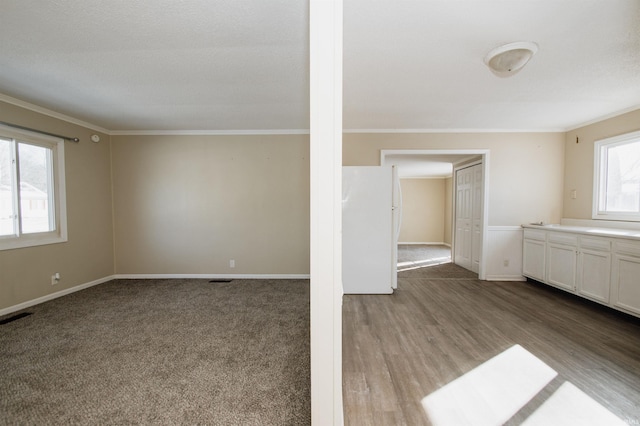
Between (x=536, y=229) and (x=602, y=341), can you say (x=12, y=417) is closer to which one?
(x=602, y=341)

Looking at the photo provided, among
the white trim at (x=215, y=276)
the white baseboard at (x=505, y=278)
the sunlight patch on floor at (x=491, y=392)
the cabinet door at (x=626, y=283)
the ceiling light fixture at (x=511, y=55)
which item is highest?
the ceiling light fixture at (x=511, y=55)

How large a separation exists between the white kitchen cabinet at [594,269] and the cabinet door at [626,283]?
0.20ft

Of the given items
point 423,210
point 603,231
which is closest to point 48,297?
point 603,231

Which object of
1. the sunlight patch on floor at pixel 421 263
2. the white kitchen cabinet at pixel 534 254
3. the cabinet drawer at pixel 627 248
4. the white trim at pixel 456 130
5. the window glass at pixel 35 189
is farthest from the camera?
the sunlight patch on floor at pixel 421 263

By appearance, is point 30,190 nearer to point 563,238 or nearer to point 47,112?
point 47,112

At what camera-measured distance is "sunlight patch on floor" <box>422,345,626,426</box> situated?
141 cm

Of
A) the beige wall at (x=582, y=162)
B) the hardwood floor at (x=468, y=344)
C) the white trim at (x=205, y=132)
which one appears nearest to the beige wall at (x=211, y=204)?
the white trim at (x=205, y=132)

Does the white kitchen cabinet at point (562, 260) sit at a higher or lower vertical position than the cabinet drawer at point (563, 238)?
lower

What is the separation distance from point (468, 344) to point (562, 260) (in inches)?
85.2

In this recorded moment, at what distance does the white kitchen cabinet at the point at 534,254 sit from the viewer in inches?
138

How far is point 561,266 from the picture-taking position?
10.6 ft

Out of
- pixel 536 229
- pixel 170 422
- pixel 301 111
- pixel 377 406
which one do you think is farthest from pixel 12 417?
pixel 536 229

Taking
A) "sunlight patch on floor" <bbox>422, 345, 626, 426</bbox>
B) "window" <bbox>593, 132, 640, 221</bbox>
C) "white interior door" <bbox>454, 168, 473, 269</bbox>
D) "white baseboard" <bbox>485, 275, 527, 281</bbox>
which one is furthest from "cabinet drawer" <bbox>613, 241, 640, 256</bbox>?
"white interior door" <bbox>454, 168, 473, 269</bbox>

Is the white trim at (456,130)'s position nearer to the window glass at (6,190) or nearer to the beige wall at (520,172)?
the beige wall at (520,172)
